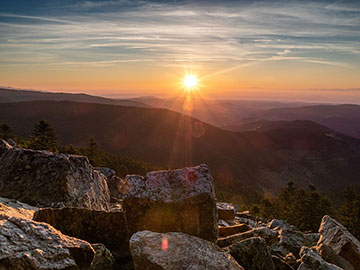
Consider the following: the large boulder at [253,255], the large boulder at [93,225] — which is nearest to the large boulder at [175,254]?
the large boulder at [253,255]

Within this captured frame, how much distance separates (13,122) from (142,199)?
631ft

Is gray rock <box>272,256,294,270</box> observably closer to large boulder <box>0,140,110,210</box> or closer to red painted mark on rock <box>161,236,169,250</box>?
red painted mark on rock <box>161,236,169,250</box>

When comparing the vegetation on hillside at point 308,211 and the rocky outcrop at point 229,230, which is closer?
the rocky outcrop at point 229,230

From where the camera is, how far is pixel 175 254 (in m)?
5.09

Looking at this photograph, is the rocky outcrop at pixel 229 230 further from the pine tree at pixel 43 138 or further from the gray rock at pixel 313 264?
the pine tree at pixel 43 138

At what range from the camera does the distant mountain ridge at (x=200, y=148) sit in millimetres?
140375

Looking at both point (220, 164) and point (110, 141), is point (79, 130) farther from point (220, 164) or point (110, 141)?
point (220, 164)

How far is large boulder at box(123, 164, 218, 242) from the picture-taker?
20.4 feet

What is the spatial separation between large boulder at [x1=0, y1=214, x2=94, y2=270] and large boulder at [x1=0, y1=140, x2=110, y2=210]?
13.1 ft

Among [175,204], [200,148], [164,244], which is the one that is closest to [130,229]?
[175,204]

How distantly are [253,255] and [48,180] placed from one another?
7476mm

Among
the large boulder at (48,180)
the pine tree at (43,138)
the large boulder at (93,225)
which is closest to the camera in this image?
the large boulder at (93,225)

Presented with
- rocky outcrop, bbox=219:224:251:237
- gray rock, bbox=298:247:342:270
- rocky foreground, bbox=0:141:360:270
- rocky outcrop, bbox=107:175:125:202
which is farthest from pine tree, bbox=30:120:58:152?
gray rock, bbox=298:247:342:270

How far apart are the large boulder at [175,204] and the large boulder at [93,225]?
0.49 m
